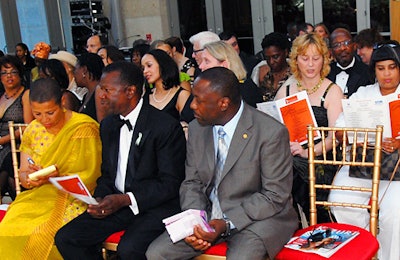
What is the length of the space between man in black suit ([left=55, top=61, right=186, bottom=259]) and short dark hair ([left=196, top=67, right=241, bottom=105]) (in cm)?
50

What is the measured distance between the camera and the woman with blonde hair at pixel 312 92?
13.1ft

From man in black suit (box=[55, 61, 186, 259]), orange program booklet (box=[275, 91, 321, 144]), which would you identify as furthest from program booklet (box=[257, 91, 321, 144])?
man in black suit (box=[55, 61, 186, 259])

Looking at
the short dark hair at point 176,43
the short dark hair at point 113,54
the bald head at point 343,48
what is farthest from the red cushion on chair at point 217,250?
the short dark hair at point 176,43

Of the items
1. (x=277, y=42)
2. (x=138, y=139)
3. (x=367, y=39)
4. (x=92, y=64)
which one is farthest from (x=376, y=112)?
(x=92, y=64)

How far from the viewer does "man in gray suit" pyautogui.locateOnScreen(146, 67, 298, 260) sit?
2973mm

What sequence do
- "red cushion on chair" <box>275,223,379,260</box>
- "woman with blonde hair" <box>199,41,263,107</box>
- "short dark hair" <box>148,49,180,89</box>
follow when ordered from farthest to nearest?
"short dark hair" <box>148,49,180,89</box>
"woman with blonde hair" <box>199,41,263,107</box>
"red cushion on chair" <box>275,223,379,260</box>

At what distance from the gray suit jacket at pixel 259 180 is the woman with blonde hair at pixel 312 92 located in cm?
87

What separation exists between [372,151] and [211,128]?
993mm

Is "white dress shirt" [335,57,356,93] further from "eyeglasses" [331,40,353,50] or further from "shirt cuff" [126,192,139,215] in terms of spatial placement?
"shirt cuff" [126,192,139,215]

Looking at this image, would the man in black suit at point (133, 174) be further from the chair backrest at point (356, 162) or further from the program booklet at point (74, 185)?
the chair backrest at point (356, 162)

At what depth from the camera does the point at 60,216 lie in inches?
144

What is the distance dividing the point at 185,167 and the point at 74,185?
2.12ft

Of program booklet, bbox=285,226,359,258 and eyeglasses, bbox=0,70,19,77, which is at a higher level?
eyeglasses, bbox=0,70,19,77

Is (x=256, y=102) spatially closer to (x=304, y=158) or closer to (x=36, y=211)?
(x=304, y=158)
